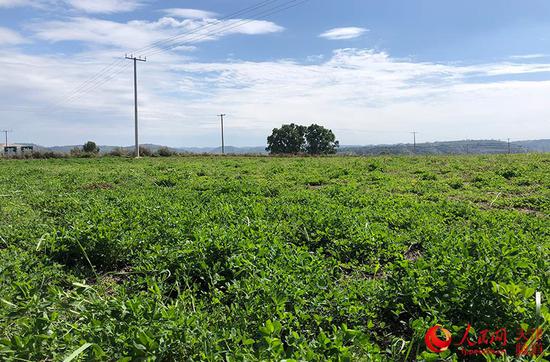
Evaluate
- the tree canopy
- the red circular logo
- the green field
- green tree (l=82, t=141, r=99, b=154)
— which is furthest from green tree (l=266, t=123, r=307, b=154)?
the red circular logo

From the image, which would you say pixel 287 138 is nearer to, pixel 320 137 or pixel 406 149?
pixel 320 137

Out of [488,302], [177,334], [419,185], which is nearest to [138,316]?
[177,334]

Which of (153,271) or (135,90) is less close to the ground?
(135,90)

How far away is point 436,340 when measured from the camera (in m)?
2.71

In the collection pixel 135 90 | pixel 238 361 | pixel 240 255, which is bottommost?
pixel 238 361

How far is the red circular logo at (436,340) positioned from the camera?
2.63 meters

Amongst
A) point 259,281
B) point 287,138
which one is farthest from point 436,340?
point 287,138

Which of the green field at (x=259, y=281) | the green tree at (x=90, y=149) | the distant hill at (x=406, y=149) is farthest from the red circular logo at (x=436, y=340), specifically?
the green tree at (x=90, y=149)

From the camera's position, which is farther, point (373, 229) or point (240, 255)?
point (373, 229)

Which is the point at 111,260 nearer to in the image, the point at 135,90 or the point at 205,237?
the point at 205,237

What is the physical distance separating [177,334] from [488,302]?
223cm

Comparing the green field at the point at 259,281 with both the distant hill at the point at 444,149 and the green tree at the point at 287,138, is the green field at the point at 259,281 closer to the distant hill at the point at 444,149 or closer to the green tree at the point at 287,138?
the distant hill at the point at 444,149

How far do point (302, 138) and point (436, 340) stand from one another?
90.1m

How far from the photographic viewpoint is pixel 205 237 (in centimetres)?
468
